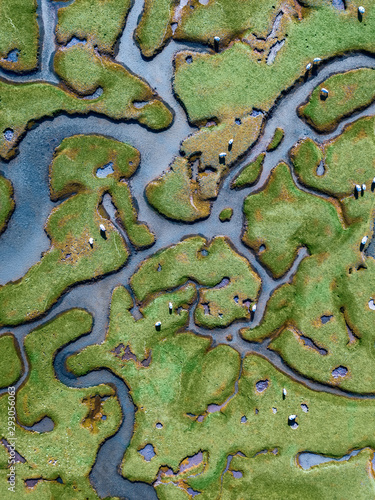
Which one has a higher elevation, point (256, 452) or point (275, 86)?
point (275, 86)

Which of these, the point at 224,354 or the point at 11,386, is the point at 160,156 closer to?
the point at 224,354

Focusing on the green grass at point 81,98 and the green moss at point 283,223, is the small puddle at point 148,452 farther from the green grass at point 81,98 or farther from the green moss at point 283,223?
the green grass at point 81,98

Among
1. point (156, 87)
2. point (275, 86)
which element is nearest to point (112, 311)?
point (156, 87)

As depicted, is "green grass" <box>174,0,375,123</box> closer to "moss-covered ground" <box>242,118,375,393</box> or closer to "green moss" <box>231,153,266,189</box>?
"green moss" <box>231,153,266,189</box>

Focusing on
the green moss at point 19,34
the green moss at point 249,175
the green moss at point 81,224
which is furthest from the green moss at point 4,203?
the green moss at point 249,175

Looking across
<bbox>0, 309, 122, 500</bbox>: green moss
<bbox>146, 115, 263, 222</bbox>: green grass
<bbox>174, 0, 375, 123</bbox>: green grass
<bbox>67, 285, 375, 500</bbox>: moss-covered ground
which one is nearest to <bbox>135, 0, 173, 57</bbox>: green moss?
<bbox>174, 0, 375, 123</bbox>: green grass

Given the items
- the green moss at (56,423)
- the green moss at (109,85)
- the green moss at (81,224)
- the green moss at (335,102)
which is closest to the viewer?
the green moss at (56,423)
